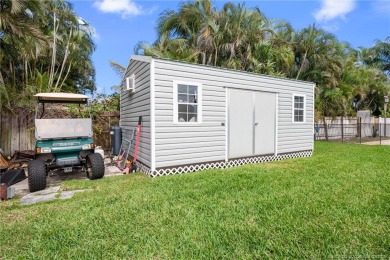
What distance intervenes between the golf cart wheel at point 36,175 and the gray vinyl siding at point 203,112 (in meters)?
2.22

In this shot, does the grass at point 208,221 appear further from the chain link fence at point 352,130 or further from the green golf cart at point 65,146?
the chain link fence at point 352,130

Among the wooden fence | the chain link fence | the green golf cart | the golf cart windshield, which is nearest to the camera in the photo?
the green golf cart

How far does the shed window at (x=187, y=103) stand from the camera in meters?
5.85

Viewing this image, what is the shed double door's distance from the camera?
6797mm

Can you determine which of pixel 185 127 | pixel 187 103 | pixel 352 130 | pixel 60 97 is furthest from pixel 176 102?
pixel 352 130

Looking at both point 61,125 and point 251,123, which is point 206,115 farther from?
point 61,125

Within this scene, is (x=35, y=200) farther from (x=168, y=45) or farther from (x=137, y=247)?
(x=168, y=45)

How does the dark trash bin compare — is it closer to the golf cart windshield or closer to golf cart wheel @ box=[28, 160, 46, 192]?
the golf cart windshield

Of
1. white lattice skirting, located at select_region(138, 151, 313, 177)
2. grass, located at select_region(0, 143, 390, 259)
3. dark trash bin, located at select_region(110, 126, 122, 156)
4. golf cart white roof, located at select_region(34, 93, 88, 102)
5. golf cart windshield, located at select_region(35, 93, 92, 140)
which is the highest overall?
golf cart white roof, located at select_region(34, 93, 88, 102)

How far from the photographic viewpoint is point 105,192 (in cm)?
438

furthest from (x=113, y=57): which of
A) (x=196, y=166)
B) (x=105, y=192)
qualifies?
(x=105, y=192)

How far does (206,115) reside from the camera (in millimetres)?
6309

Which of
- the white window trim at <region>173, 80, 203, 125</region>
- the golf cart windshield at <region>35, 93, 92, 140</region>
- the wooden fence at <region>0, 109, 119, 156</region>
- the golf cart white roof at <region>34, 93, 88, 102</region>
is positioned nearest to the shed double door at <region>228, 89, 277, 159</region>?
the white window trim at <region>173, 80, 203, 125</region>

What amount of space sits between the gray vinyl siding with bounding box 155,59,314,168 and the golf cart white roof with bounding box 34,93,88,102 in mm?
1968
